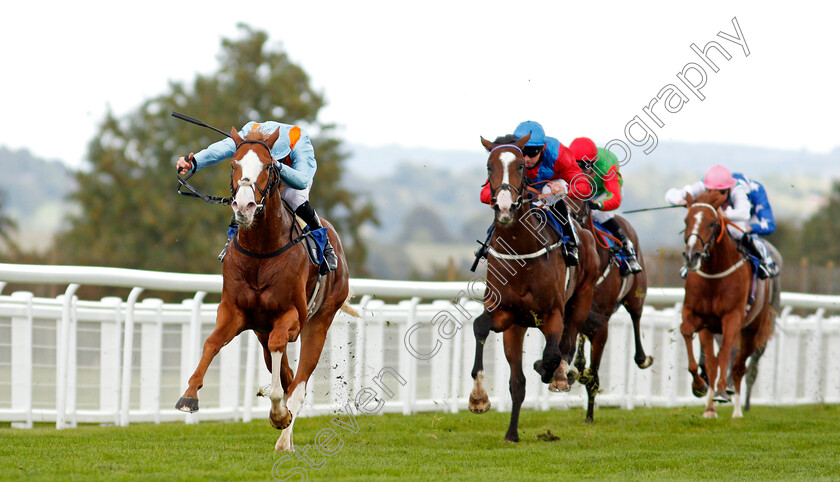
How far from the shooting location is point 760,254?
10047mm

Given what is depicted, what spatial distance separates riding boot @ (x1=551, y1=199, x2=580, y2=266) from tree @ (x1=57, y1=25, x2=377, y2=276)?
788 inches

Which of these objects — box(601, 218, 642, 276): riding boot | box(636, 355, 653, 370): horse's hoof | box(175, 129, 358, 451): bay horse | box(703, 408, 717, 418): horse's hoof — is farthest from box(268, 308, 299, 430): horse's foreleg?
box(703, 408, 717, 418): horse's hoof

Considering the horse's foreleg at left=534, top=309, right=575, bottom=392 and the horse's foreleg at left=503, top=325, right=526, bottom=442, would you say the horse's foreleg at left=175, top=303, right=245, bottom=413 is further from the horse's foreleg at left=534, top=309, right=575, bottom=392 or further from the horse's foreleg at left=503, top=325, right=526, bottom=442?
the horse's foreleg at left=503, top=325, right=526, bottom=442

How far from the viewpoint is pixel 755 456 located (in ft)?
22.5

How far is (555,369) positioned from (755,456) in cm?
144

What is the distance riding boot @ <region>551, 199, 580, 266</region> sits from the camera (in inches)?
291

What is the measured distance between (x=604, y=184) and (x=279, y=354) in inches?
149

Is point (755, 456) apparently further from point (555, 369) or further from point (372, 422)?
point (372, 422)

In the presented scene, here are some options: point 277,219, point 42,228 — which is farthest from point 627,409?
point 42,228

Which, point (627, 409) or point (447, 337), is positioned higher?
point (447, 337)

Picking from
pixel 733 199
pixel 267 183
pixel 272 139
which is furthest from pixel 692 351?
pixel 267 183

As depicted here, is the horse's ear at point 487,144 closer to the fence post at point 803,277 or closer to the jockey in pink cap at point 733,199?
the jockey in pink cap at point 733,199

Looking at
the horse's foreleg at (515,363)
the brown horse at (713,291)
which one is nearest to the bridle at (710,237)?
the brown horse at (713,291)

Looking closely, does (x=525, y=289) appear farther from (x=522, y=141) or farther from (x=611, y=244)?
(x=611, y=244)
